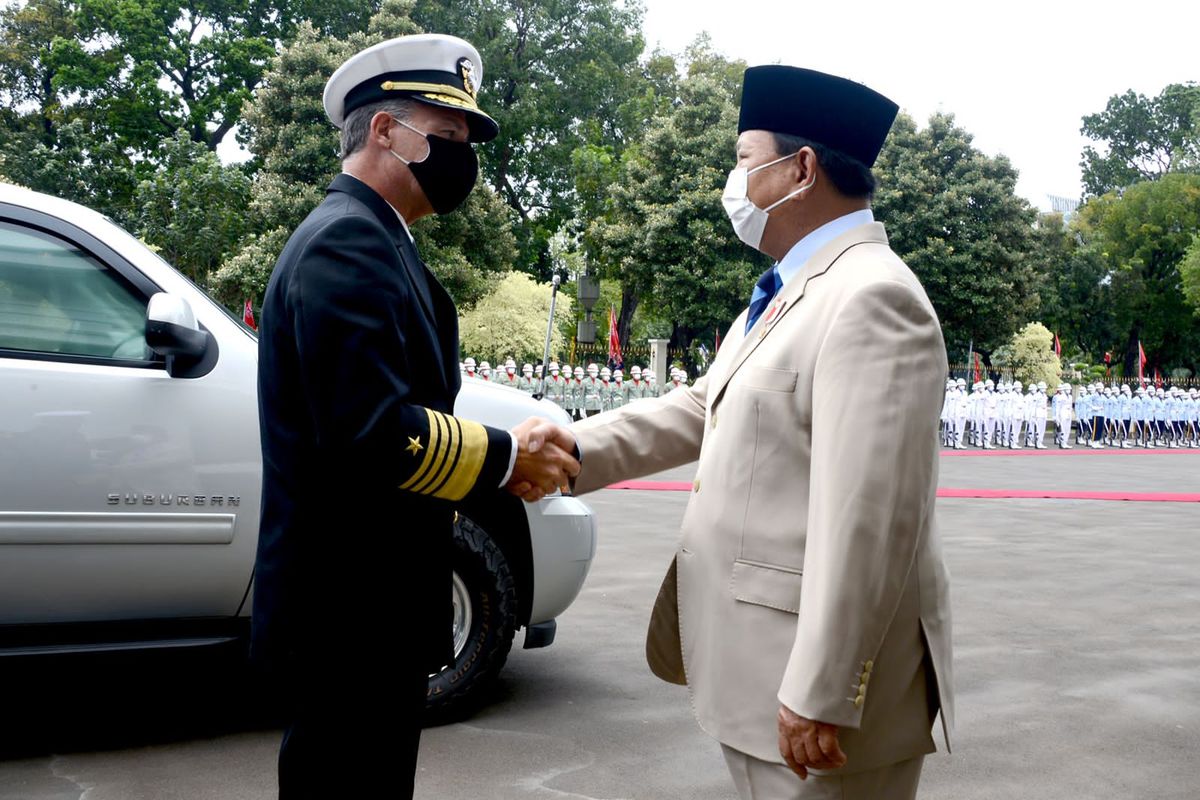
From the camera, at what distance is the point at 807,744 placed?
1986 mm

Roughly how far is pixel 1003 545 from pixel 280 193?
69.1ft

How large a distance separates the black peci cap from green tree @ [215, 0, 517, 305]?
82.3 ft

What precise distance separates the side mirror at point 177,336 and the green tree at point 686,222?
2806 centimetres

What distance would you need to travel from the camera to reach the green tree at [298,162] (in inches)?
1044

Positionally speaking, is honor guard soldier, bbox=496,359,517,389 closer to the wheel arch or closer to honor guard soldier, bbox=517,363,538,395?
honor guard soldier, bbox=517,363,538,395

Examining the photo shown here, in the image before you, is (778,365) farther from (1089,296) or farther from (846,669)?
(1089,296)

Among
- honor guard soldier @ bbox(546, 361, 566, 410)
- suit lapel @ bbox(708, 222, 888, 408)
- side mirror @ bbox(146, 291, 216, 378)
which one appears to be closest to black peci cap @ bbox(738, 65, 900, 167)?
suit lapel @ bbox(708, 222, 888, 408)

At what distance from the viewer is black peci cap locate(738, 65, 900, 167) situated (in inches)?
90.8

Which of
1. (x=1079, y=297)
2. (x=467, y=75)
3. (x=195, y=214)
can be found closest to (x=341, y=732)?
(x=467, y=75)

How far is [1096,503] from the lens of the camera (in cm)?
1473

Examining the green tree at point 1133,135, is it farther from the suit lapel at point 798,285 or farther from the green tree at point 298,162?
the suit lapel at point 798,285

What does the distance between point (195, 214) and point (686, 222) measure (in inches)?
527

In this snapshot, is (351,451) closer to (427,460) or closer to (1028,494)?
(427,460)

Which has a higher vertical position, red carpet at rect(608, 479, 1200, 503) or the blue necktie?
the blue necktie
